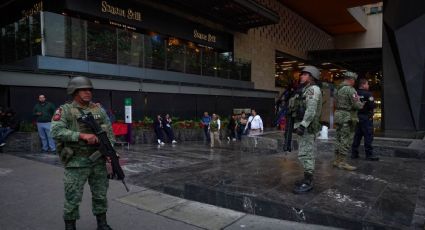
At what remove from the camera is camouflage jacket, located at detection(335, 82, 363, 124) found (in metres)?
6.97

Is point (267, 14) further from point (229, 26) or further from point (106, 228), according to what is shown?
point (106, 228)

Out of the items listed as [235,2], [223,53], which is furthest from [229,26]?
[235,2]

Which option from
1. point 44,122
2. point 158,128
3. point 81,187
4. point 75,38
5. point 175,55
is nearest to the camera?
point 81,187

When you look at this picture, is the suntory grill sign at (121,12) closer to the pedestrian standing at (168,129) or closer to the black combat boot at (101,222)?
the pedestrian standing at (168,129)

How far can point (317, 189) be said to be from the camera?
530cm

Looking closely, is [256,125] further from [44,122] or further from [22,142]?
[22,142]

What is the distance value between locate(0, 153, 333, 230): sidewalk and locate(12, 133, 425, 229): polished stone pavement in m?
0.18

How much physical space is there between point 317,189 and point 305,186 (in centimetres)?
27

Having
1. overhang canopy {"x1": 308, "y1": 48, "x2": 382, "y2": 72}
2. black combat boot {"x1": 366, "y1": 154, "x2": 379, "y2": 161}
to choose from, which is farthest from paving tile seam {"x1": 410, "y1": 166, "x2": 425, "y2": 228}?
overhang canopy {"x1": 308, "y1": 48, "x2": 382, "y2": 72}

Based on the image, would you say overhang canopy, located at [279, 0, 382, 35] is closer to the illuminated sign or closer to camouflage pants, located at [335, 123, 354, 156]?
the illuminated sign

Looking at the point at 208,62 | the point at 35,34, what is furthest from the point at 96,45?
the point at 208,62

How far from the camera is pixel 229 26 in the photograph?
2477 cm

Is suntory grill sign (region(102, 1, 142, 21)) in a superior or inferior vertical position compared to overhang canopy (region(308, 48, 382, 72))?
inferior

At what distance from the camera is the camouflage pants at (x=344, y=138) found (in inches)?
272
